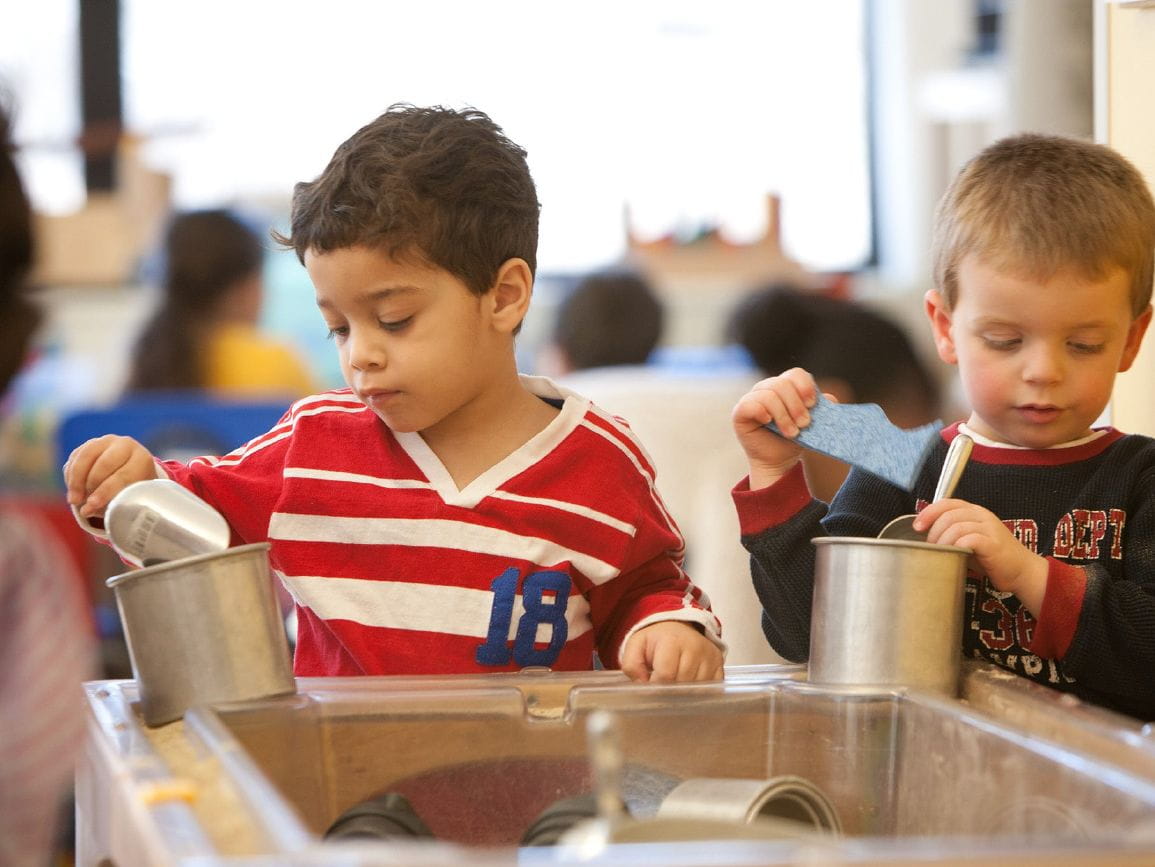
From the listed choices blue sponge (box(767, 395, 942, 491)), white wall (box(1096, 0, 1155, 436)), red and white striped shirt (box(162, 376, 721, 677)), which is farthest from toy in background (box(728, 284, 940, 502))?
blue sponge (box(767, 395, 942, 491))

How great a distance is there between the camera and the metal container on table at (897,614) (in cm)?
84

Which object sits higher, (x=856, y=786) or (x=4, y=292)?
(x=4, y=292)

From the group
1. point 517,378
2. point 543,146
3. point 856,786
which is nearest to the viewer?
point 856,786

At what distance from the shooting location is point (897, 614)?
0.84m

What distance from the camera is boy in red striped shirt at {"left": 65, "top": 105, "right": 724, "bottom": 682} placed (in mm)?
1036

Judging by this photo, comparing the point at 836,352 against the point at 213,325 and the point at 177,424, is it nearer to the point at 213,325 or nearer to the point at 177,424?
the point at 177,424

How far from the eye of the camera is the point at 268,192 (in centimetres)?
368

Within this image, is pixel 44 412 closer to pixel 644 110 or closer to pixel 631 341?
pixel 631 341

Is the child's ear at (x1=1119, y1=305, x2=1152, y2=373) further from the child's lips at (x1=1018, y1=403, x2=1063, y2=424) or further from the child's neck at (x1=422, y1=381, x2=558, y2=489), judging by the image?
the child's neck at (x1=422, y1=381, x2=558, y2=489)

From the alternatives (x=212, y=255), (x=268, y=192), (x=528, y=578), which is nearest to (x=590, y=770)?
(x=528, y=578)

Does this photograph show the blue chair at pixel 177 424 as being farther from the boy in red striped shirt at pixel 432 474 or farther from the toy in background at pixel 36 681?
the toy in background at pixel 36 681

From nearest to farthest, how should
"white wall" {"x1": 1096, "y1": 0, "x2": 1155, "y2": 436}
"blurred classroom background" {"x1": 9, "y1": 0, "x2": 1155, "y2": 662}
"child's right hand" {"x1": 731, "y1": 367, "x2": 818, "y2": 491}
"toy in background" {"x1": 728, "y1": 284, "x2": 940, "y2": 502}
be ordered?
"child's right hand" {"x1": 731, "y1": 367, "x2": 818, "y2": 491}
"white wall" {"x1": 1096, "y1": 0, "x2": 1155, "y2": 436}
"toy in background" {"x1": 728, "y1": 284, "x2": 940, "y2": 502}
"blurred classroom background" {"x1": 9, "y1": 0, "x2": 1155, "y2": 662}

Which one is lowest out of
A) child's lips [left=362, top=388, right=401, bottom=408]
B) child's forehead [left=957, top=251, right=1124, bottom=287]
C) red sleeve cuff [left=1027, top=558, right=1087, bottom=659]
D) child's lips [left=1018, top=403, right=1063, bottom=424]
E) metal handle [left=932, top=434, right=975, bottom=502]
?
red sleeve cuff [left=1027, top=558, right=1087, bottom=659]

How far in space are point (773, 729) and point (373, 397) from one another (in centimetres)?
37
